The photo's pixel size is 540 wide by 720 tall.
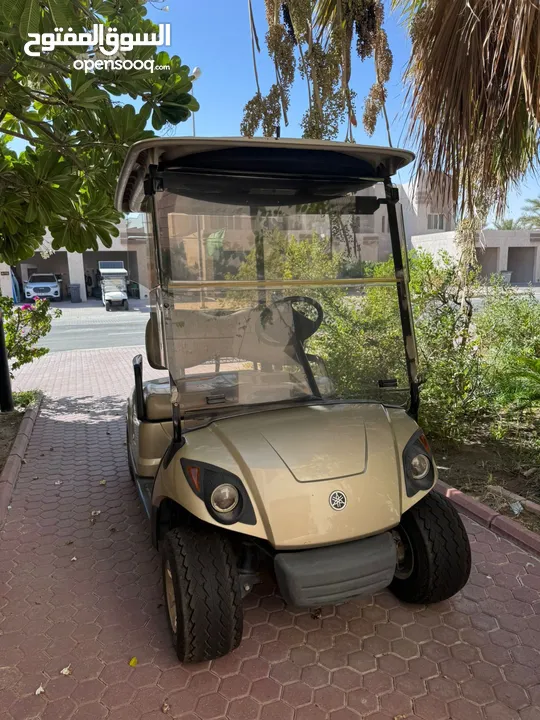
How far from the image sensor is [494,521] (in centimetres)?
322

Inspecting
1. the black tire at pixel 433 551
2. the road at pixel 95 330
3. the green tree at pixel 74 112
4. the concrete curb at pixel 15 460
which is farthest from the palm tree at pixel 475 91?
the road at pixel 95 330

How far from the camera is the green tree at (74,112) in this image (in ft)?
9.16

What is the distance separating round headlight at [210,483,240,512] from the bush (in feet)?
19.3

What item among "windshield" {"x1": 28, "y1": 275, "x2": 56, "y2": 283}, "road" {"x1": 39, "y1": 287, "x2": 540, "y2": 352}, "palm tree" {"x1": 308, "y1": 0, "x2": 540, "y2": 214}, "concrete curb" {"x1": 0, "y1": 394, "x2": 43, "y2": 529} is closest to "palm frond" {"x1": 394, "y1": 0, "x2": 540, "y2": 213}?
"palm tree" {"x1": 308, "y1": 0, "x2": 540, "y2": 214}

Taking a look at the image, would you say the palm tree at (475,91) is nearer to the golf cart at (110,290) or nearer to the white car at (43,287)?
the golf cart at (110,290)

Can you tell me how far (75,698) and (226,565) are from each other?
2.63ft

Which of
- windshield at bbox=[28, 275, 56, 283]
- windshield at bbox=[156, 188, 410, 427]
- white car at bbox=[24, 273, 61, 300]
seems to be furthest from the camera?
windshield at bbox=[28, 275, 56, 283]

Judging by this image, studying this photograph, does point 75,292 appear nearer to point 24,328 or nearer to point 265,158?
point 24,328

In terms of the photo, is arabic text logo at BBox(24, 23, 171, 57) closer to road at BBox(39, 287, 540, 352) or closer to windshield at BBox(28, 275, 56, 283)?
road at BBox(39, 287, 540, 352)

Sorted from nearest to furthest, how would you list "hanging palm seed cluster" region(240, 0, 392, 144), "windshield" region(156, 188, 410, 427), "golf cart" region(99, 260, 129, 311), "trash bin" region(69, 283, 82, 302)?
1. "windshield" region(156, 188, 410, 427)
2. "hanging palm seed cluster" region(240, 0, 392, 144)
3. "golf cart" region(99, 260, 129, 311)
4. "trash bin" region(69, 283, 82, 302)

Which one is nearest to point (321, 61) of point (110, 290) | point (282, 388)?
point (282, 388)

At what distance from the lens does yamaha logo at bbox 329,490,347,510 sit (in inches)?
76.7

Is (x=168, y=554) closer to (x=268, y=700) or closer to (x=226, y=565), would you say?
(x=226, y=565)

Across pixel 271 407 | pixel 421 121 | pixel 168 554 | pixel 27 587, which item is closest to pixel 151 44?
pixel 421 121
